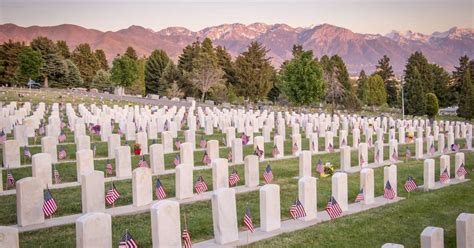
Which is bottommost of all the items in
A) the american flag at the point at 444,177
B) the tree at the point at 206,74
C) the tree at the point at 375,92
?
the american flag at the point at 444,177

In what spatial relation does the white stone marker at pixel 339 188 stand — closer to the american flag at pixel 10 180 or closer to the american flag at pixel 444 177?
the american flag at pixel 444 177

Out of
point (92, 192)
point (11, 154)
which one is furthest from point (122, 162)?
point (92, 192)

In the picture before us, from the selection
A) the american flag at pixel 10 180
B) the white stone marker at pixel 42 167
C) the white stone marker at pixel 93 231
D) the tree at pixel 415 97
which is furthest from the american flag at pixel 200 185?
→ the tree at pixel 415 97

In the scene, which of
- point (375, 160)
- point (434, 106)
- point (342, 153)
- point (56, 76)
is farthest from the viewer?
point (56, 76)

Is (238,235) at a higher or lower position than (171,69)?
lower

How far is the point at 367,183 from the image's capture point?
1288 cm

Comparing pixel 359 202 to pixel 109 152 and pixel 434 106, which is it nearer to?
pixel 109 152

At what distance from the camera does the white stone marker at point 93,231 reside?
305 inches

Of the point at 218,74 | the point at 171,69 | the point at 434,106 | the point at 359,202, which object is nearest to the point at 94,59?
the point at 171,69

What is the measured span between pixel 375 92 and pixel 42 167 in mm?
60225

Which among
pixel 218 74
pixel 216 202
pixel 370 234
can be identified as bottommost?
pixel 370 234

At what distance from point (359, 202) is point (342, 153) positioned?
4840mm

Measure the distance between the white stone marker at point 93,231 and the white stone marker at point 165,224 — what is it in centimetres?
80

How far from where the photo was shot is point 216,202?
9555mm
